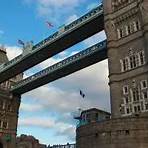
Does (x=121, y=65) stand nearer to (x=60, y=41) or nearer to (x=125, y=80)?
(x=125, y=80)

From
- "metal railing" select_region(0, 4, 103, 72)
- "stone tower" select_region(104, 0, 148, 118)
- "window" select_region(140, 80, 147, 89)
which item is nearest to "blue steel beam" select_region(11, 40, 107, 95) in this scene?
"metal railing" select_region(0, 4, 103, 72)

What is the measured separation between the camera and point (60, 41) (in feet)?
205

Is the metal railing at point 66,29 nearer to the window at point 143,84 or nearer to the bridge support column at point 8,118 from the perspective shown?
the bridge support column at point 8,118

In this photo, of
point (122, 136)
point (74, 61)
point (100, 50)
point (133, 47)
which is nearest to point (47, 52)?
point (74, 61)

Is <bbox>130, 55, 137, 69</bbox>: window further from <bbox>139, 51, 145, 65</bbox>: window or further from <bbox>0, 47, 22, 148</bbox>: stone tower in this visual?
<bbox>0, 47, 22, 148</bbox>: stone tower

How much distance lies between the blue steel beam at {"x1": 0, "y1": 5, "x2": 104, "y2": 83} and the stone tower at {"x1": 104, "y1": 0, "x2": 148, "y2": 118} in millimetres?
5128

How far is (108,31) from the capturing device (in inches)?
1945

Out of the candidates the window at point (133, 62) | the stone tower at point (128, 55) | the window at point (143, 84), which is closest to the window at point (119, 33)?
the stone tower at point (128, 55)

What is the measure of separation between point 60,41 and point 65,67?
738 centimetres

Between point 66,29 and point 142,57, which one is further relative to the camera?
point 66,29

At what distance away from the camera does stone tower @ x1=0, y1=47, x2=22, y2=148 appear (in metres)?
80.9

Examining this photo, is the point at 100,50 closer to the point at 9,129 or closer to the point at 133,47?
the point at 133,47

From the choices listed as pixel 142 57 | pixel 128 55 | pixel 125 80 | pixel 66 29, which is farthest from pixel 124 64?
pixel 66 29

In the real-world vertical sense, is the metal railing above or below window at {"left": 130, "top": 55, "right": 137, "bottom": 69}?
above
